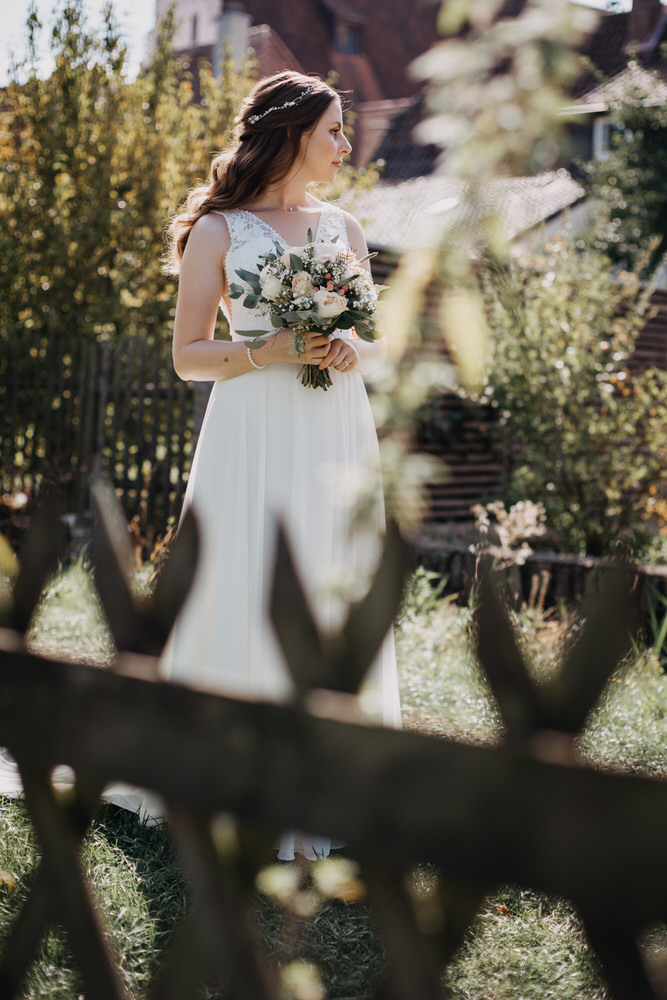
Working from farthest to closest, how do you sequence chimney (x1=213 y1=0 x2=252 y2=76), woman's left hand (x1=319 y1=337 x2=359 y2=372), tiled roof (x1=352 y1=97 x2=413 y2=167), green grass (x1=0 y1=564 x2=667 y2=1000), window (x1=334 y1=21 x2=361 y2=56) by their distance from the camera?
window (x1=334 y1=21 x2=361 y2=56) < tiled roof (x1=352 y1=97 x2=413 y2=167) < chimney (x1=213 y1=0 x2=252 y2=76) < woman's left hand (x1=319 y1=337 x2=359 y2=372) < green grass (x1=0 y1=564 x2=667 y2=1000)

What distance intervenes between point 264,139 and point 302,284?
1.54 ft

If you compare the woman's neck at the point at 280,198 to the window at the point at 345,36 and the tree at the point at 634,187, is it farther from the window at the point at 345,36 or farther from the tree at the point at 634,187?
the window at the point at 345,36

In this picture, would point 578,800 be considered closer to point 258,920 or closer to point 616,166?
point 258,920

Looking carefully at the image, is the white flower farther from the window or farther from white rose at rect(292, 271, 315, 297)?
the window

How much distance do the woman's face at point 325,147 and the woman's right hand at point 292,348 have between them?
0.48 meters

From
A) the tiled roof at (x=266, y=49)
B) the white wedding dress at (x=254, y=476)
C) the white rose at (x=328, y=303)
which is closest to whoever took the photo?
the white rose at (x=328, y=303)

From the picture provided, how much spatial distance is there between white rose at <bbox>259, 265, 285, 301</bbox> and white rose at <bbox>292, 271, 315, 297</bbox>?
0.04 m

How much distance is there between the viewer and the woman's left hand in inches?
95.1

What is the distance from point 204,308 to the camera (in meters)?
2.55

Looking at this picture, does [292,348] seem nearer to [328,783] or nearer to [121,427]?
[328,783]

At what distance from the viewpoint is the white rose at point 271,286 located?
2383 mm

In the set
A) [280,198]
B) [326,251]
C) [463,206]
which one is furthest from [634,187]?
[463,206]

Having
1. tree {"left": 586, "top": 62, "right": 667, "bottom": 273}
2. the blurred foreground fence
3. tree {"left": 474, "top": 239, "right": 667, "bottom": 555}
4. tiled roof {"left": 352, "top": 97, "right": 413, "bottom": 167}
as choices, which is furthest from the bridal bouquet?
tiled roof {"left": 352, "top": 97, "right": 413, "bottom": 167}

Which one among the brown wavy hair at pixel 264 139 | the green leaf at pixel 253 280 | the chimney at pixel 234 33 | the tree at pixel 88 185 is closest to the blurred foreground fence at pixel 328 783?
the green leaf at pixel 253 280
